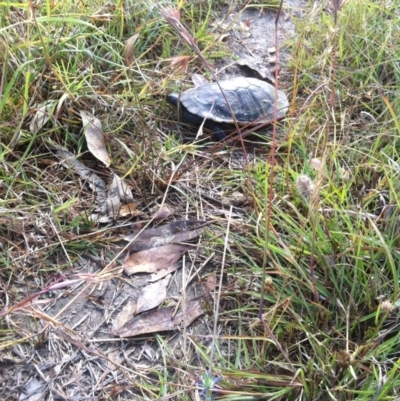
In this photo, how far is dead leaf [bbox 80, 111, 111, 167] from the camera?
1.75m

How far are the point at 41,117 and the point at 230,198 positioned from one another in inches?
27.0

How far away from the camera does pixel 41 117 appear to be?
1756mm

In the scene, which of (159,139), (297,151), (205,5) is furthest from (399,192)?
(205,5)

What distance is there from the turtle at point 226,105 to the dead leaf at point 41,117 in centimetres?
46

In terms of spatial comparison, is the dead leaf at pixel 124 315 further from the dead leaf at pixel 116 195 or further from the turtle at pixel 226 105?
the turtle at pixel 226 105

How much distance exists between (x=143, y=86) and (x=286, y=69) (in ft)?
2.18

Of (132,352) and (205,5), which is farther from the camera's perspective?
(205,5)

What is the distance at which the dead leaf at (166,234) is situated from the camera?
157 cm

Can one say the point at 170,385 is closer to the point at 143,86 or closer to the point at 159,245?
the point at 159,245

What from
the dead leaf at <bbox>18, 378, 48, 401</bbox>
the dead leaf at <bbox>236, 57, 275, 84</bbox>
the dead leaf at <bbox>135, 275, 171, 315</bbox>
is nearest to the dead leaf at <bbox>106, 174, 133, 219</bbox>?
the dead leaf at <bbox>135, 275, 171, 315</bbox>

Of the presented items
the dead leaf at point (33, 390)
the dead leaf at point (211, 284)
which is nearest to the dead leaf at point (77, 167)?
the dead leaf at point (211, 284)

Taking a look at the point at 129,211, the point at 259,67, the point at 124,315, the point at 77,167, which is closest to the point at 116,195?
the point at 129,211

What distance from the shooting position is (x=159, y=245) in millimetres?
1572

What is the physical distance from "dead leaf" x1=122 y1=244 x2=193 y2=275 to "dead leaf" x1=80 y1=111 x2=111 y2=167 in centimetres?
36
